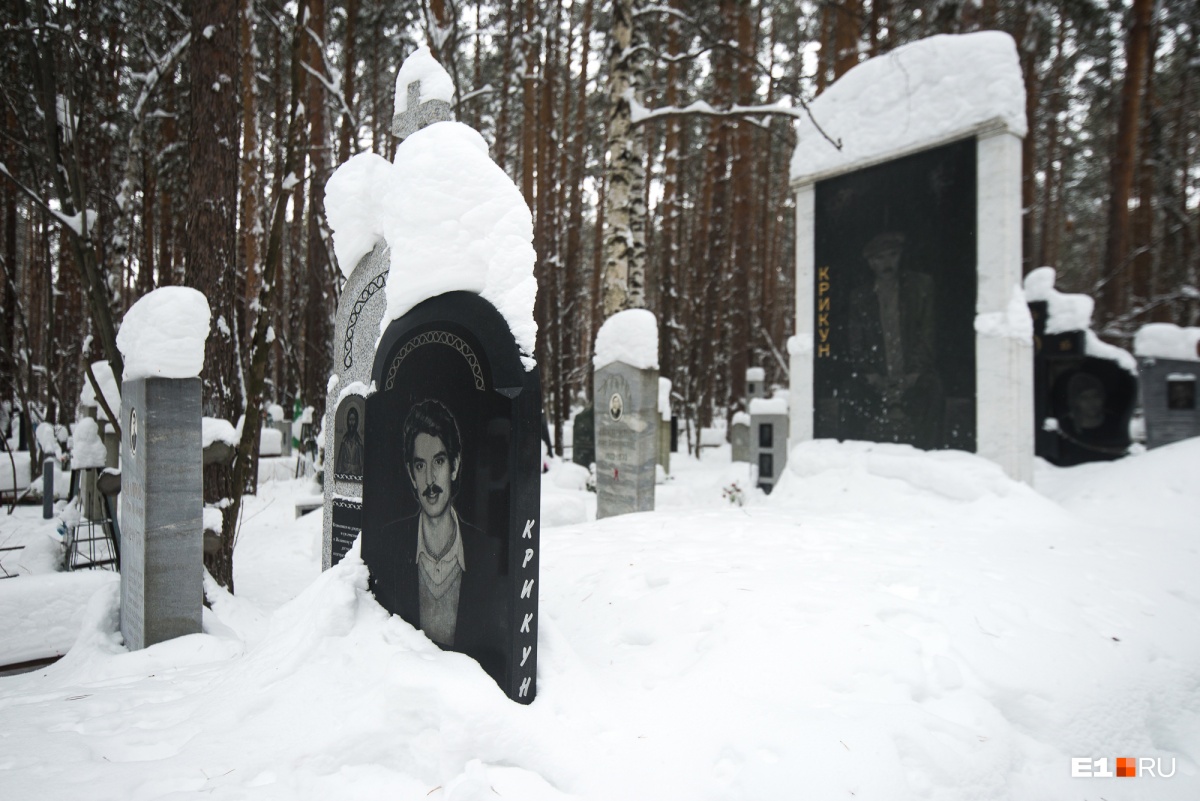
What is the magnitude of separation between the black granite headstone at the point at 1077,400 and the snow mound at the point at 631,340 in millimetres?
5805

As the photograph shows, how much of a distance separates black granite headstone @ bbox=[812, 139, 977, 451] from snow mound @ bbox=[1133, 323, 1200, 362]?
3.97 metres

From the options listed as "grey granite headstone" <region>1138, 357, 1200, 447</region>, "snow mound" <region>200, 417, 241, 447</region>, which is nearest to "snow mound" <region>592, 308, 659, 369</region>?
"snow mound" <region>200, 417, 241, 447</region>

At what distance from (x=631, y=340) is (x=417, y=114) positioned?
331 centimetres

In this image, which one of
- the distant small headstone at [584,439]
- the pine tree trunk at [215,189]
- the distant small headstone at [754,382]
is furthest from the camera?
the distant small headstone at [754,382]

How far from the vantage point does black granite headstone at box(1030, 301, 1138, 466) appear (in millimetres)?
8172

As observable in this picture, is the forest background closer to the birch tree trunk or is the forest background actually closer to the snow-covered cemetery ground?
Result: the birch tree trunk

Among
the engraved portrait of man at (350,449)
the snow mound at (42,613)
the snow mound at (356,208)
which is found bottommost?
the snow mound at (42,613)

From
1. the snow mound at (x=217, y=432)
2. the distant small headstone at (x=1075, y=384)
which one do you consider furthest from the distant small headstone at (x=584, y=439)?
the snow mound at (x=217, y=432)

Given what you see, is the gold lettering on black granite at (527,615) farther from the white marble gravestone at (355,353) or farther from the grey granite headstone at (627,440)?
the grey granite headstone at (627,440)

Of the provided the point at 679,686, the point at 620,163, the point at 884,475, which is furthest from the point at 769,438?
the point at 679,686

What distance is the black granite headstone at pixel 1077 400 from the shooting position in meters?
8.17

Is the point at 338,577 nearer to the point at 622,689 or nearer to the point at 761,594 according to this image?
the point at 622,689

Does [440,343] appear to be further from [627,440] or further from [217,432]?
[627,440]

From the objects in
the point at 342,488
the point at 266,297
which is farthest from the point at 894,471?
the point at 266,297
